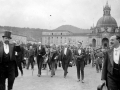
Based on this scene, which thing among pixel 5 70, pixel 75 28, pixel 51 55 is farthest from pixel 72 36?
pixel 5 70

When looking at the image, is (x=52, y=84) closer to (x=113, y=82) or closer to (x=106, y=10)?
(x=113, y=82)

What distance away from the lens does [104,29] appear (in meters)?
107

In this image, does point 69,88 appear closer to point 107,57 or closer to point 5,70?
point 5,70

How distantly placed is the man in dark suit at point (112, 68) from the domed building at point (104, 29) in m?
96.3

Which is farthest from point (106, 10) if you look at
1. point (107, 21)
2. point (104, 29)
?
point (104, 29)

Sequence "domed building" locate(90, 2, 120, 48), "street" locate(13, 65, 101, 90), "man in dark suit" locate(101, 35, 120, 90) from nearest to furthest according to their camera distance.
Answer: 1. "man in dark suit" locate(101, 35, 120, 90)
2. "street" locate(13, 65, 101, 90)
3. "domed building" locate(90, 2, 120, 48)

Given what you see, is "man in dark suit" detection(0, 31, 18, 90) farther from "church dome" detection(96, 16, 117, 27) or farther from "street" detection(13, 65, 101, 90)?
"church dome" detection(96, 16, 117, 27)

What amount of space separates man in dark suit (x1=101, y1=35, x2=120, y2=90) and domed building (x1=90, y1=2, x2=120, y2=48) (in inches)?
3792

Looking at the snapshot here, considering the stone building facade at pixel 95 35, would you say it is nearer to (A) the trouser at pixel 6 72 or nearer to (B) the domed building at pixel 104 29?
(B) the domed building at pixel 104 29

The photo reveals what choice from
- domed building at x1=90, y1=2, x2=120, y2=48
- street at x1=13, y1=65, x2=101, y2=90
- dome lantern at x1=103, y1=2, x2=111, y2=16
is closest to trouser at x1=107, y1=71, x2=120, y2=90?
street at x1=13, y1=65, x2=101, y2=90

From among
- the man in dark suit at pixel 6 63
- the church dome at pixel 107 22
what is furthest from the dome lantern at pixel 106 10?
the man in dark suit at pixel 6 63

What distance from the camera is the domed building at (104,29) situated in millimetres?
103500

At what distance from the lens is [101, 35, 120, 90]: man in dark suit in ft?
14.9

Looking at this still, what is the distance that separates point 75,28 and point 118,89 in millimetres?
169326
